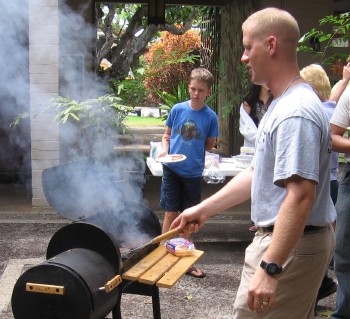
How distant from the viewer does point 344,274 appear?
12.9 ft

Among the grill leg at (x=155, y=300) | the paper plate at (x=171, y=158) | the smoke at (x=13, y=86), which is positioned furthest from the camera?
the smoke at (x=13, y=86)

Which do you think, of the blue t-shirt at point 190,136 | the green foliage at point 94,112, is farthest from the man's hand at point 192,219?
the green foliage at point 94,112

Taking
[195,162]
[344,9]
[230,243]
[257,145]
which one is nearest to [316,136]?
[257,145]

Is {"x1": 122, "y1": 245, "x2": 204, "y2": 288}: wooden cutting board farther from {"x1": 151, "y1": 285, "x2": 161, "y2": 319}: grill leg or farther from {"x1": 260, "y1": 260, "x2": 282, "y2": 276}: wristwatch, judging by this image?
{"x1": 260, "y1": 260, "x2": 282, "y2": 276}: wristwatch

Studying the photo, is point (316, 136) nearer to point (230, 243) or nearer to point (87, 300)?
point (87, 300)

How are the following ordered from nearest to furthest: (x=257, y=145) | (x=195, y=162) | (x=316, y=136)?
(x=316, y=136), (x=257, y=145), (x=195, y=162)

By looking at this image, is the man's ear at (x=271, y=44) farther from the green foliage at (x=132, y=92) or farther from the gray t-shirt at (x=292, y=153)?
the green foliage at (x=132, y=92)

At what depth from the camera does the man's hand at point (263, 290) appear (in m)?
2.28

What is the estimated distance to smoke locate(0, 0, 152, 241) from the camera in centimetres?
457

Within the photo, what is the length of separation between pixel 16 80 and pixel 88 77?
1.11m

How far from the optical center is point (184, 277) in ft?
17.2

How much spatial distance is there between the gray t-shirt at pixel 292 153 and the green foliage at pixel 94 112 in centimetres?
391

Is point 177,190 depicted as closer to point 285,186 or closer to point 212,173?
point 212,173

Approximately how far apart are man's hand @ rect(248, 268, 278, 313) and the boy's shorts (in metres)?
3.12
